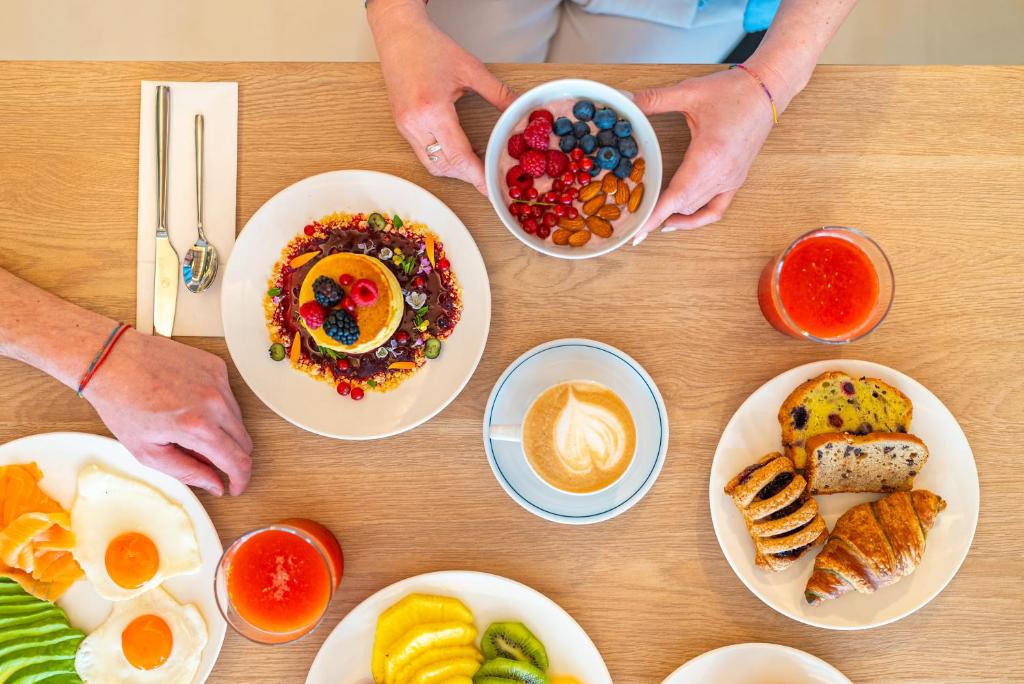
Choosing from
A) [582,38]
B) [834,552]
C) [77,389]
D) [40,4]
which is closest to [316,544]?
[77,389]

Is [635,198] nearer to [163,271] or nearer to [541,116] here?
[541,116]

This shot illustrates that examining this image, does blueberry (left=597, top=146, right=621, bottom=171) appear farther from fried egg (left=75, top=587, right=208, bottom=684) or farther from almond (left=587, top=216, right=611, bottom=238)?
fried egg (left=75, top=587, right=208, bottom=684)

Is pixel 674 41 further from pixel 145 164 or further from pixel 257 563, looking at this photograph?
pixel 257 563

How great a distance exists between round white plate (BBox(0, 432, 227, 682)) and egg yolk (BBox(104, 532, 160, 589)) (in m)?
0.05

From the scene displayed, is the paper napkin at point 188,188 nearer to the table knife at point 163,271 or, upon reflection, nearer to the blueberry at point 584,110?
the table knife at point 163,271

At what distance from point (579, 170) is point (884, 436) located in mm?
721

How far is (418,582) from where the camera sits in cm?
127

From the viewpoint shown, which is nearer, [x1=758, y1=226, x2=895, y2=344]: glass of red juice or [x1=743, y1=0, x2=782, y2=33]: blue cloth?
[x1=758, y1=226, x2=895, y2=344]: glass of red juice

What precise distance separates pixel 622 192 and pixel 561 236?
0.13 meters

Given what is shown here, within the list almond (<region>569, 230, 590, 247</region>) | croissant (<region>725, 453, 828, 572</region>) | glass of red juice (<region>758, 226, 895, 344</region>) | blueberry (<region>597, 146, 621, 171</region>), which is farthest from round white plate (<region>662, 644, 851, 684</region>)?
blueberry (<region>597, 146, 621, 171</region>)

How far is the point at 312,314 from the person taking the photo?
125 cm

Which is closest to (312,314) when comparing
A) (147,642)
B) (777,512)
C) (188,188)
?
(188,188)

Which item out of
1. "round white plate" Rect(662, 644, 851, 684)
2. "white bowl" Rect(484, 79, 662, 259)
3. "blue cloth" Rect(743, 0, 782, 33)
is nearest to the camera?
"white bowl" Rect(484, 79, 662, 259)

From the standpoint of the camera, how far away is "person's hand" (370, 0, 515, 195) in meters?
1.24
